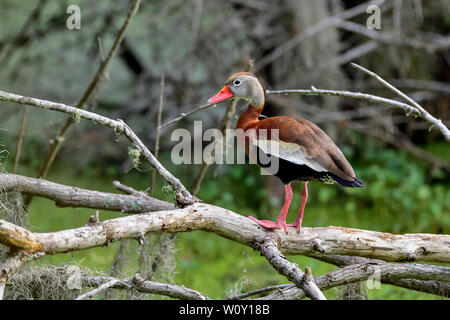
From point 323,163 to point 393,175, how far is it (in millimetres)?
2681

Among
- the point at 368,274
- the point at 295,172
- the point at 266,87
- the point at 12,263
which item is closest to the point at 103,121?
the point at 12,263

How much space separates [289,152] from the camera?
196 cm

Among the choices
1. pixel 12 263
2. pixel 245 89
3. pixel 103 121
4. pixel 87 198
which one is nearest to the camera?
pixel 12 263

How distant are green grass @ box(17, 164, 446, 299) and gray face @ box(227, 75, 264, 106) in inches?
49.4

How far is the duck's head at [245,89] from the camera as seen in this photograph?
2.15 m

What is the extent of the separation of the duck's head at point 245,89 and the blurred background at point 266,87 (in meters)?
1.61

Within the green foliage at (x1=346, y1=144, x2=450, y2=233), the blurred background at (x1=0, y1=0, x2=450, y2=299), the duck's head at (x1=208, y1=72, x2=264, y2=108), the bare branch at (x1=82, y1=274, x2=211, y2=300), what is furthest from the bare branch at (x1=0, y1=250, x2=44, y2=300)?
the green foliage at (x1=346, y1=144, x2=450, y2=233)

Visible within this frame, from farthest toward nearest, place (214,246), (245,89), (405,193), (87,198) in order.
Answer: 1. (405,193)
2. (214,246)
3. (87,198)
4. (245,89)

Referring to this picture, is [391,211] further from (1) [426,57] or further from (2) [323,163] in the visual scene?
(2) [323,163]

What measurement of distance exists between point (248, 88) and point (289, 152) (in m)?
0.34

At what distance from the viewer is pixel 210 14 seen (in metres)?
4.36

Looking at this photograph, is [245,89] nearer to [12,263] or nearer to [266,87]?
[12,263]

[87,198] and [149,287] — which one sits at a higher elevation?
[87,198]
